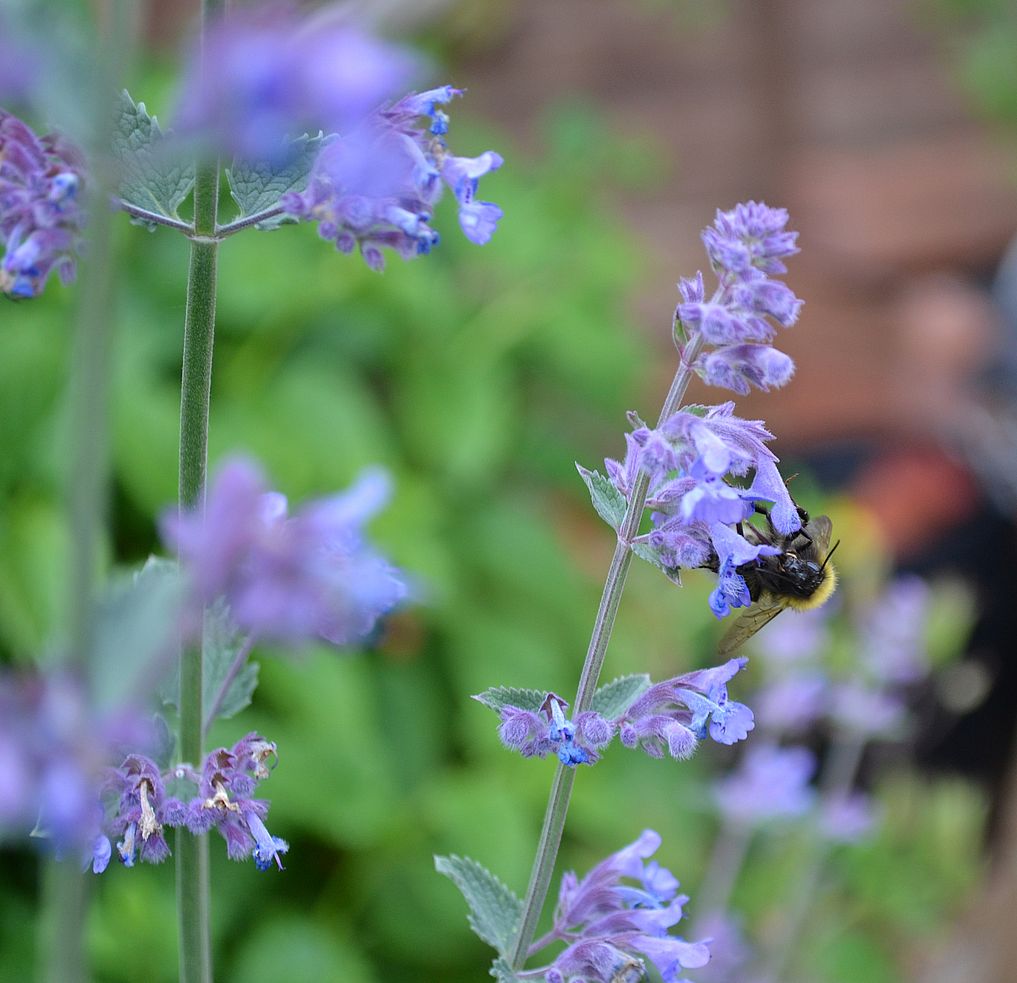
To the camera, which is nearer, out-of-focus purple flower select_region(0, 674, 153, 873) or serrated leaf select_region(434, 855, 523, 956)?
out-of-focus purple flower select_region(0, 674, 153, 873)

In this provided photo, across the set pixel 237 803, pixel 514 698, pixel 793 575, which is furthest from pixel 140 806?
pixel 793 575

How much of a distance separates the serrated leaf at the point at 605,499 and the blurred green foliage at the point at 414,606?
46.2 inches

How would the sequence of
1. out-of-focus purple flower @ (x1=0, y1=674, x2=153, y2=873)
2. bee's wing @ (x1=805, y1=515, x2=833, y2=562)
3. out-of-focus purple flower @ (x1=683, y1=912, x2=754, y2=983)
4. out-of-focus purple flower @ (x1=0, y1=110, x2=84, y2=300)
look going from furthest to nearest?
out-of-focus purple flower @ (x1=683, y1=912, x2=754, y2=983) < bee's wing @ (x1=805, y1=515, x2=833, y2=562) < out-of-focus purple flower @ (x1=0, y1=110, x2=84, y2=300) < out-of-focus purple flower @ (x1=0, y1=674, x2=153, y2=873)

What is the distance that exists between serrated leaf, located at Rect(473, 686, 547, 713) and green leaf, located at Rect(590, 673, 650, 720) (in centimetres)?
4

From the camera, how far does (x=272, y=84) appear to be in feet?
1.58

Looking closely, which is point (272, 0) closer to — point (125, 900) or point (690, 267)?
point (125, 900)

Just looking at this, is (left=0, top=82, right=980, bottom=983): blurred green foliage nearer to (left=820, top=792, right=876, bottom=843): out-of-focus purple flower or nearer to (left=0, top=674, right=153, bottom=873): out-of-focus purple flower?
(left=820, top=792, right=876, bottom=843): out-of-focus purple flower

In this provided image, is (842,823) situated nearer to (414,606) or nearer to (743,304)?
(414,606)

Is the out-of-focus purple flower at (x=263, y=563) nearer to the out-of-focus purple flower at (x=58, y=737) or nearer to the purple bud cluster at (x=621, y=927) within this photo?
Answer: the out-of-focus purple flower at (x=58, y=737)

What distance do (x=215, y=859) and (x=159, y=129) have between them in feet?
4.85

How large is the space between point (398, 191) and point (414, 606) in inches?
64.3

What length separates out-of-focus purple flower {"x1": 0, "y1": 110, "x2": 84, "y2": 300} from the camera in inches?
25.9

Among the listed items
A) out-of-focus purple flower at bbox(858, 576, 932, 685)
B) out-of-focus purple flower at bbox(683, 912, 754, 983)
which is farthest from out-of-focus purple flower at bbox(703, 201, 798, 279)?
out-of-focus purple flower at bbox(858, 576, 932, 685)

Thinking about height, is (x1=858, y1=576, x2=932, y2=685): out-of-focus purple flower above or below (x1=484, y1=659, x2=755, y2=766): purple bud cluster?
above
